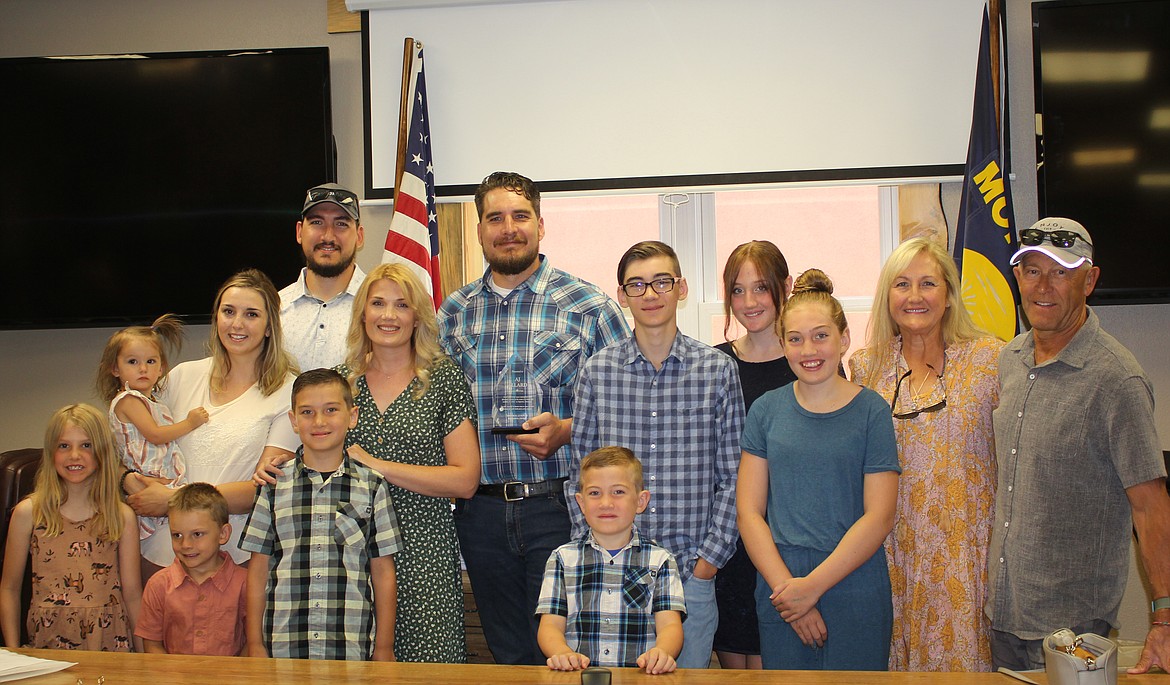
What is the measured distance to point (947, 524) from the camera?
2.46 metres

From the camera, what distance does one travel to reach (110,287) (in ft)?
14.5

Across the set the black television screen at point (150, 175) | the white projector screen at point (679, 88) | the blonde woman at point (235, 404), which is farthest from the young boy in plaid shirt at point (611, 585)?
the black television screen at point (150, 175)

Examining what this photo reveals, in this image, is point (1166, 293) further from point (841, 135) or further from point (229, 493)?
point (229, 493)

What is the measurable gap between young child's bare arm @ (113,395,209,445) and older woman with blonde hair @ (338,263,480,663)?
1.64ft

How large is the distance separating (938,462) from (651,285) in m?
0.89

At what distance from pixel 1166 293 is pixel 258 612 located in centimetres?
364

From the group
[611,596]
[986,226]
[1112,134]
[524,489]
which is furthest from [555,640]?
[1112,134]

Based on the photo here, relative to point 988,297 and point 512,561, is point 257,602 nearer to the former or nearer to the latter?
point 512,561

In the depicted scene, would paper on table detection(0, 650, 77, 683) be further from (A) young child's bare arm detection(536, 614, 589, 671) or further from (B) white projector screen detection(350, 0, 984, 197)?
(B) white projector screen detection(350, 0, 984, 197)

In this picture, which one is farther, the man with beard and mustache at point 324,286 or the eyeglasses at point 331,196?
the eyeglasses at point 331,196

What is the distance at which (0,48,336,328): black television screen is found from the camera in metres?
4.33

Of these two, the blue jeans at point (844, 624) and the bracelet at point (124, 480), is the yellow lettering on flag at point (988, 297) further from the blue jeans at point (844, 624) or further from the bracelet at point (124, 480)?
the bracelet at point (124, 480)

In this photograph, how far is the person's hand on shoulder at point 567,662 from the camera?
183cm

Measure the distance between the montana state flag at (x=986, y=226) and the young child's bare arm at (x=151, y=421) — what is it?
2.76 m
